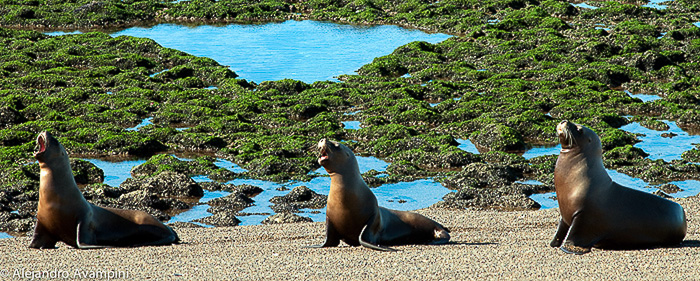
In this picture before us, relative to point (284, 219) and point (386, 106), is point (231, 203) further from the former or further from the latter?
point (386, 106)

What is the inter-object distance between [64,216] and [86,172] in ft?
22.0

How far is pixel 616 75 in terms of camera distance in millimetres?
23953

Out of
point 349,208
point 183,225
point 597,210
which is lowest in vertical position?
point 183,225

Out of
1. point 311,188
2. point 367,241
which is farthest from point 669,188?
point 367,241

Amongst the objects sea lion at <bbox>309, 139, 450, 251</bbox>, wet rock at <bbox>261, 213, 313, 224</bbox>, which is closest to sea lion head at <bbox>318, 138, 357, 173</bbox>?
sea lion at <bbox>309, 139, 450, 251</bbox>

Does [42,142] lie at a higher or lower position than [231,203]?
higher

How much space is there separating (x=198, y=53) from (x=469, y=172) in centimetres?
1559

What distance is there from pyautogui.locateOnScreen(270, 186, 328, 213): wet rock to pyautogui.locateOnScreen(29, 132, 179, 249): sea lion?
4514 mm

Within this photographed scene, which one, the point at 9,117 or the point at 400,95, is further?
the point at 400,95

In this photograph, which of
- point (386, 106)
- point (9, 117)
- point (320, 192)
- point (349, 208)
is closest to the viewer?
point (349, 208)

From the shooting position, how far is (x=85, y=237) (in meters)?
9.79

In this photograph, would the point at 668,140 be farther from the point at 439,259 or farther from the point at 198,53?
the point at 198,53

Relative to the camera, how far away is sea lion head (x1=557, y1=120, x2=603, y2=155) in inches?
365

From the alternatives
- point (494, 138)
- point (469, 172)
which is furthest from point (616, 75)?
point (469, 172)
